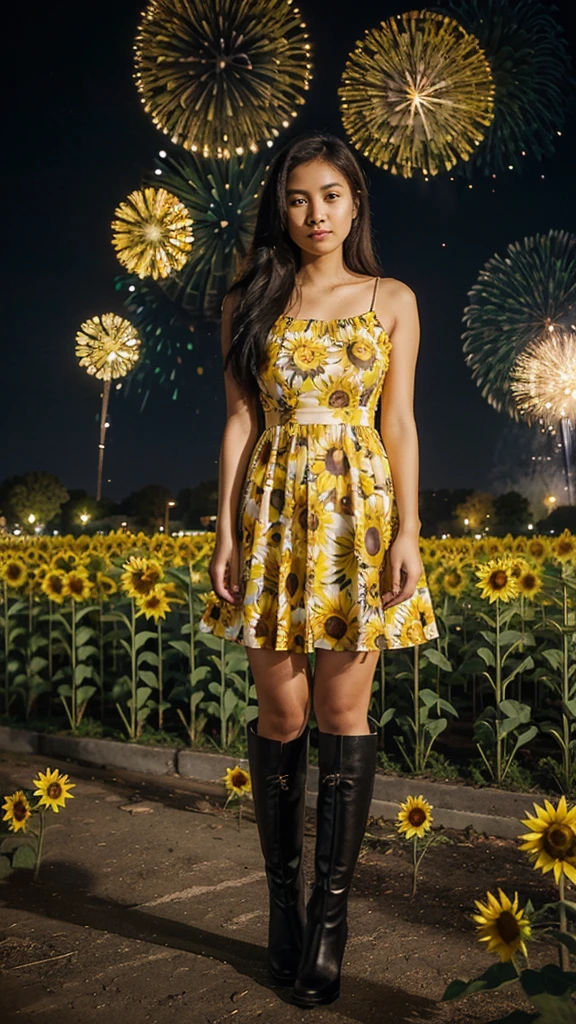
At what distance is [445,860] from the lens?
330 cm

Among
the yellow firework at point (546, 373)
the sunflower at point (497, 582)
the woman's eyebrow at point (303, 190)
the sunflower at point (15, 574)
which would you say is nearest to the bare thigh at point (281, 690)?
the woman's eyebrow at point (303, 190)

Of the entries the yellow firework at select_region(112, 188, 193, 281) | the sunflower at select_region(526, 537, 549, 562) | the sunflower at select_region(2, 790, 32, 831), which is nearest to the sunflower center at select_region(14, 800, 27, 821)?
the sunflower at select_region(2, 790, 32, 831)

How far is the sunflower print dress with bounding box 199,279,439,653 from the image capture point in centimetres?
226

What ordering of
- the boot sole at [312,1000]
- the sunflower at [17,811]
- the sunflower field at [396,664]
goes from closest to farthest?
the boot sole at [312,1000] < the sunflower at [17,811] < the sunflower field at [396,664]

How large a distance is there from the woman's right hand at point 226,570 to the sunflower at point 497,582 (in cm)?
143

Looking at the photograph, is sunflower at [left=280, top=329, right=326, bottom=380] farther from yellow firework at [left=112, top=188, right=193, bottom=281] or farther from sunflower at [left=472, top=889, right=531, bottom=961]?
yellow firework at [left=112, top=188, right=193, bottom=281]

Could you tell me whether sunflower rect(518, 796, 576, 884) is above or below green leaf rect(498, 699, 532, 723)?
below

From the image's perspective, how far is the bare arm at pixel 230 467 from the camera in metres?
2.45

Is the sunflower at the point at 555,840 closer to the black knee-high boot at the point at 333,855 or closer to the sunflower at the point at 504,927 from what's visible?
the sunflower at the point at 504,927

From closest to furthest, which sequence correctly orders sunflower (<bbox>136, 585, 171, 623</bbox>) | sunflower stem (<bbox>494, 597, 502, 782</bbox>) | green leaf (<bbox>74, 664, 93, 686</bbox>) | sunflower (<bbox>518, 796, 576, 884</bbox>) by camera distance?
sunflower (<bbox>518, 796, 576, 884</bbox>) < sunflower stem (<bbox>494, 597, 502, 782</bbox>) < sunflower (<bbox>136, 585, 171, 623</bbox>) < green leaf (<bbox>74, 664, 93, 686</bbox>)

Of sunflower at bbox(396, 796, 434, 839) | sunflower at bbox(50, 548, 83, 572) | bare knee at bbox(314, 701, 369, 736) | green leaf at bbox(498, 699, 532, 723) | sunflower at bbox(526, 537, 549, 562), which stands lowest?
sunflower at bbox(396, 796, 434, 839)

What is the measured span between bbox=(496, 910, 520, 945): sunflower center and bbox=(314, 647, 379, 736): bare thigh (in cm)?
59

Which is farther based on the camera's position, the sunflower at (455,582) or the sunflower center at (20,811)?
the sunflower at (455,582)

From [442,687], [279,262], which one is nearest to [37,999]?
[279,262]
